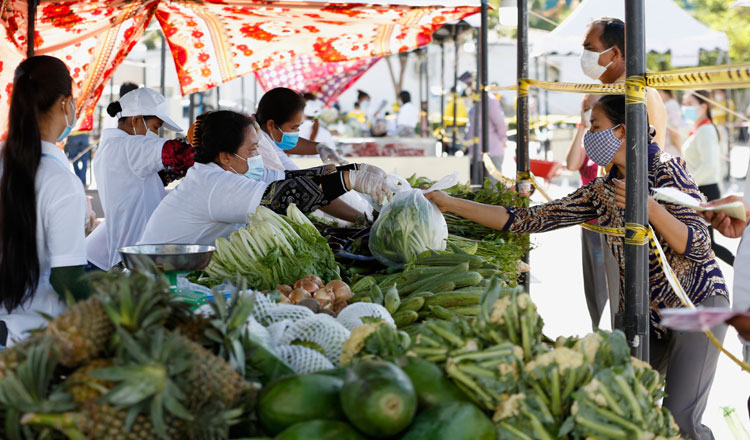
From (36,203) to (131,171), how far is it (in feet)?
7.85

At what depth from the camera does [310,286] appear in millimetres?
2717

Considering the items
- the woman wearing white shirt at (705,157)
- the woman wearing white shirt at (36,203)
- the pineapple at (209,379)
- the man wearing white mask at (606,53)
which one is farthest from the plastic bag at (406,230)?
the woman wearing white shirt at (705,157)

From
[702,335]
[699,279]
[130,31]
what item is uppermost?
[130,31]

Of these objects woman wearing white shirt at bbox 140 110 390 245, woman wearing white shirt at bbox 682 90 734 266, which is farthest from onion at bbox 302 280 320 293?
woman wearing white shirt at bbox 682 90 734 266

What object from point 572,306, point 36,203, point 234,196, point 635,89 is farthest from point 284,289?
point 572,306

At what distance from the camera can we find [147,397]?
4.25 feet

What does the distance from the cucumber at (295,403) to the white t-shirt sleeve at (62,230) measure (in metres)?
1.46

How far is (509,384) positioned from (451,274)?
1396mm

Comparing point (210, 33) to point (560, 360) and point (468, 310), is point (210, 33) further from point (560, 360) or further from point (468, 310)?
point (560, 360)

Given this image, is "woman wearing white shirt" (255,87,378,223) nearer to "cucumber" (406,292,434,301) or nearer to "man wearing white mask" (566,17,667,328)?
"man wearing white mask" (566,17,667,328)

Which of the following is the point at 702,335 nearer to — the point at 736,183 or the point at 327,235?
the point at 327,235

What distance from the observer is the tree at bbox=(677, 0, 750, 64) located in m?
29.0

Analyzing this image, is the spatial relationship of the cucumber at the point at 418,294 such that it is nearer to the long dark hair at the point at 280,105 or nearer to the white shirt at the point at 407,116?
the long dark hair at the point at 280,105

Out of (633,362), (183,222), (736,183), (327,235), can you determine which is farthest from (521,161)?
(736,183)
